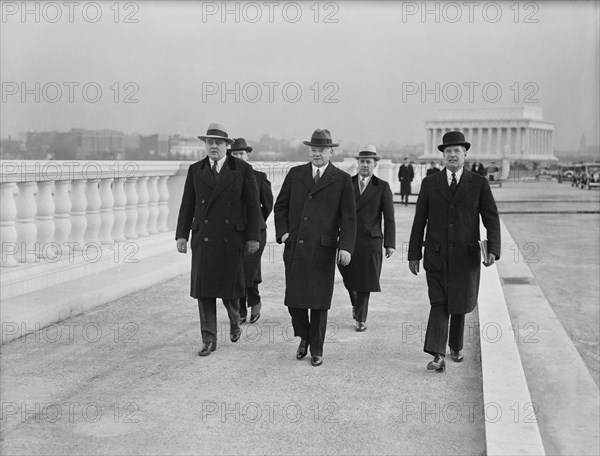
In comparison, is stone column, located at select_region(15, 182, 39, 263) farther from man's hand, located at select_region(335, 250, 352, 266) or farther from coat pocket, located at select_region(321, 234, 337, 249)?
man's hand, located at select_region(335, 250, 352, 266)

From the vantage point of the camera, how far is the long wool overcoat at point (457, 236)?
21.9 feet

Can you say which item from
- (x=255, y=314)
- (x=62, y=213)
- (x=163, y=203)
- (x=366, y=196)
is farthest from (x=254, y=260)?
(x=163, y=203)

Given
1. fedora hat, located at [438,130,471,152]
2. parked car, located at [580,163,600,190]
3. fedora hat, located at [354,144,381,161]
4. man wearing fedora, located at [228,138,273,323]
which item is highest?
fedora hat, located at [438,130,471,152]

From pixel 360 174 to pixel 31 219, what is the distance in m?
3.26

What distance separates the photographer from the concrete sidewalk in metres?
5.00

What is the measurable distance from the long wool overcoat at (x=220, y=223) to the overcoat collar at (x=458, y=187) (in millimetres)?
1564

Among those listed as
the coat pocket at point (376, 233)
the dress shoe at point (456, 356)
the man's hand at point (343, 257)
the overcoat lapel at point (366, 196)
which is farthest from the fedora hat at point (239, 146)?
the dress shoe at point (456, 356)

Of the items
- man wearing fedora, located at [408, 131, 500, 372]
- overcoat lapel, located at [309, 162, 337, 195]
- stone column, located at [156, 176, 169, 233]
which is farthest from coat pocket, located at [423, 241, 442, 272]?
stone column, located at [156, 176, 169, 233]

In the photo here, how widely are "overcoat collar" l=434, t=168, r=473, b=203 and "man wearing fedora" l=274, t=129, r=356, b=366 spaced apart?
Result: 2.40ft

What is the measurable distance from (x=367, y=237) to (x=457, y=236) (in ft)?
5.36

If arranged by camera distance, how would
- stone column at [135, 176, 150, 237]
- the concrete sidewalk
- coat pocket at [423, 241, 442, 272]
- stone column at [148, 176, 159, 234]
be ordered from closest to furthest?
1. the concrete sidewalk
2. coat pocket at [423, 241, 442, 272]
3. stone column at [135, 176, 150, 237]
4. stone column at [148, 176, 159, 234]

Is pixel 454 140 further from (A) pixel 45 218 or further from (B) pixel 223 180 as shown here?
(A) pixel 45 218

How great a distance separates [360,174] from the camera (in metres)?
8.44

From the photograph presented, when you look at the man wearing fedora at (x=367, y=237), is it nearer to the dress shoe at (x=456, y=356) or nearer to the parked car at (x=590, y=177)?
the dress shoe at (x=456, y=356)
